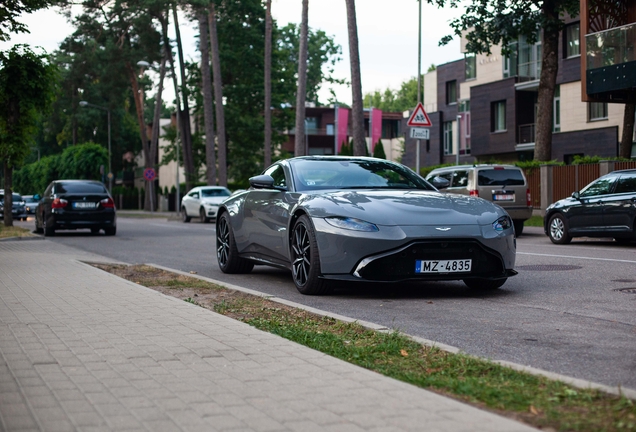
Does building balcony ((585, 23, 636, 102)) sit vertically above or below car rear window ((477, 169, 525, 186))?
above

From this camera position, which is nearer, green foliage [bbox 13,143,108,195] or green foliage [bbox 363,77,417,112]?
green foliage [bbox 13,143,108,195]

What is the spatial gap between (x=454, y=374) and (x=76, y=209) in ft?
69.4

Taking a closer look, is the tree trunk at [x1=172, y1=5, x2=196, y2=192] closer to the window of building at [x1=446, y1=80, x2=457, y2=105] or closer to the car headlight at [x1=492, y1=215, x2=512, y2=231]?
the window of building at [x1=446, y1=80, x2=457, y2=105]

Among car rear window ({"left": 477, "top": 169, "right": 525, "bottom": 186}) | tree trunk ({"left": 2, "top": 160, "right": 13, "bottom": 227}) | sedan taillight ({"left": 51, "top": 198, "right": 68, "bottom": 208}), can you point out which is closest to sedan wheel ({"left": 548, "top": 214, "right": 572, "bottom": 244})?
car rear window ({"left": 477, "top": 169, "right": 525, "bottom": 186})

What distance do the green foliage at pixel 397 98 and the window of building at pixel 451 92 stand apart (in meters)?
69.4

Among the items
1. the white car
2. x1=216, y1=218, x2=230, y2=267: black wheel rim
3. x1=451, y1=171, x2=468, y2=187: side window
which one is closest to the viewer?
x1=216, y1=218, x2=230, y2=267: black wheel rim

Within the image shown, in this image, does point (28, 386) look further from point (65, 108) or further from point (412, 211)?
point (65, 108)

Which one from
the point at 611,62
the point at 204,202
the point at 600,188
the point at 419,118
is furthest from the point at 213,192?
the point at 600,188

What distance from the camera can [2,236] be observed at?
21.8 meters

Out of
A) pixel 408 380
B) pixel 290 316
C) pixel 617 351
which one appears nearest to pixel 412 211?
pixel 290 316

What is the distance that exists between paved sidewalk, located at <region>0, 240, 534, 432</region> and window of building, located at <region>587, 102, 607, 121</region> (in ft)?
119

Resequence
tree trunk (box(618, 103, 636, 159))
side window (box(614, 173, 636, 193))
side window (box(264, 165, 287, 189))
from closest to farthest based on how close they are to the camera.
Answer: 1. side window (box(264, 165, 287, 189))
2. side window (box(614, 173, 636, 193))
3. tree trunk (box(618, 103, 636, 159))

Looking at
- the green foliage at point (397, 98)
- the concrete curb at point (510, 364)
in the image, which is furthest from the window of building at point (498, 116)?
the green foliage at point (397, 98)

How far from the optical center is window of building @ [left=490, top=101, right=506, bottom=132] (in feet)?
160
